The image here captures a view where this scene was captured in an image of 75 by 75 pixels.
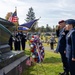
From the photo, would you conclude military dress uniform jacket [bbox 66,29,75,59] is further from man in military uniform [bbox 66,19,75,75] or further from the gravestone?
the gravestone

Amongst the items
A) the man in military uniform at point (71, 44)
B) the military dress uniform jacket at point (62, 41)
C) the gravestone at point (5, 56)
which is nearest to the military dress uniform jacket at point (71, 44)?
the man in military uniform at point (71, 44)

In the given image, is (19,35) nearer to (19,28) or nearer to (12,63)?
(19,28)

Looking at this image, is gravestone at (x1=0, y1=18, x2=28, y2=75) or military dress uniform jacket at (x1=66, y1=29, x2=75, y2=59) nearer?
military dress uniform jacket at (x1=66, y1=29, x2=75, y2=59)

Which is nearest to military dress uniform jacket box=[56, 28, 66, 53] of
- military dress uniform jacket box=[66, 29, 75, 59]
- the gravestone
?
the gravestone

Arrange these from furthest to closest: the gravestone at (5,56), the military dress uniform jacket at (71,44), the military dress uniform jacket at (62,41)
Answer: the military dress uniform jacket at (62,41), the gravestone at (5,56), the military dress uniform jacket at (71,44)

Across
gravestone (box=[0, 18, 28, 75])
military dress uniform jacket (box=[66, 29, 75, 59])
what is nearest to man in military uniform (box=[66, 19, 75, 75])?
military dress uniform jacket (box=[66, 29, 75, 59])

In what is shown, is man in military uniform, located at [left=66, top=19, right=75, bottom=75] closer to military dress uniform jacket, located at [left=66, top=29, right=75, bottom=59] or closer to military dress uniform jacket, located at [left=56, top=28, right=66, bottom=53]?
military dress uniform jacket, located at [left=66, top=29, right=75, bottom=59]

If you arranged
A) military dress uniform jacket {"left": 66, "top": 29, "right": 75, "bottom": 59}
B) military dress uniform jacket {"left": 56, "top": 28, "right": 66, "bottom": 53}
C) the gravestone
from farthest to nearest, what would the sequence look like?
1. military dress uniform jacket {"left": 56, "top": 28, "right": 66, "bottom": 53}
2. the gravestone
3. military dress uniform jacket {"left": 66, "top": 29, "right": 75, "bottom": 59}

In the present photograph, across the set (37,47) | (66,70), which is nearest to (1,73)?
(66,70)

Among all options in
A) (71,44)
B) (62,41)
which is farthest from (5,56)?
(71,44)

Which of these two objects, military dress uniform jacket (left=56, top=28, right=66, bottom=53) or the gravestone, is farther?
military dress uniform jacket (left=56, top=28, right=66, bottom=53)

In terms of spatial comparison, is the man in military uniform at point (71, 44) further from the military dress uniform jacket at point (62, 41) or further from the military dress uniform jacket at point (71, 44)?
the military dress uniform jacket at point (62, 41)

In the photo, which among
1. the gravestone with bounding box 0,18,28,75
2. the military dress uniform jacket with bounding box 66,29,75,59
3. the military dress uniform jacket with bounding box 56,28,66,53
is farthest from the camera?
the military dress uniform jacket with bounding box 56,28,66,53

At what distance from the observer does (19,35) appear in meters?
17.5
